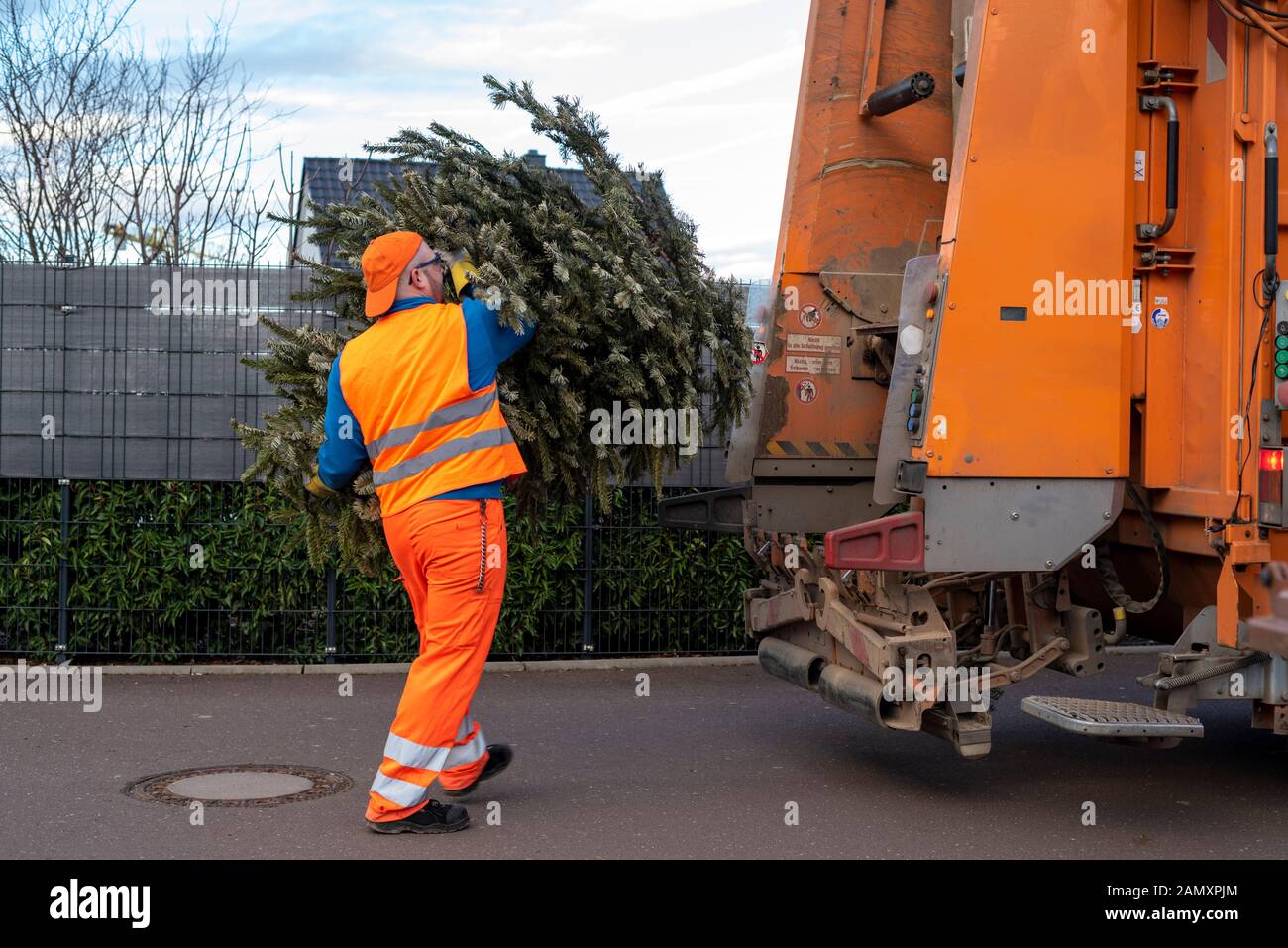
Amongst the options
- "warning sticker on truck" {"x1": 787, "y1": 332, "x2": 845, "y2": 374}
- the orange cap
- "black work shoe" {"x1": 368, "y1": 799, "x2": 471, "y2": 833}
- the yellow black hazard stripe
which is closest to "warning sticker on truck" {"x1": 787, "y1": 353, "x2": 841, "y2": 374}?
"warning sticker on truck" {"x1": 787, "y1": 332, "x2": 845, "y2": 374}

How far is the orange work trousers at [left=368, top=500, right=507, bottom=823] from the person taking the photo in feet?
17.4

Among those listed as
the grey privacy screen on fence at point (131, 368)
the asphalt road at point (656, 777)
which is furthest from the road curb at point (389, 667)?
the grey privacy screen on fence at point (131, 368)

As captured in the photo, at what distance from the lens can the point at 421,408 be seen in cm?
543

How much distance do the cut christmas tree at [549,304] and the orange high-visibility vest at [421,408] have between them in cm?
31

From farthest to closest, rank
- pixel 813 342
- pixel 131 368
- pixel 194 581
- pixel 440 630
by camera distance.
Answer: pixel 131 368 < pixel 194 581 < pixel 813 342 < pixel 440 630

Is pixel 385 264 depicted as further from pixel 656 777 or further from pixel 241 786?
pixel 656 777

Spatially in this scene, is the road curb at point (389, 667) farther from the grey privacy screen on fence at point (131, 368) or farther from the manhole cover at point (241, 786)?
the manhole cover at point (241, 786)

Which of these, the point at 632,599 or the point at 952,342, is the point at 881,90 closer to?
the point at 952,342

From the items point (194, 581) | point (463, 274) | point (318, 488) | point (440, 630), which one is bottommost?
point (194, 581)

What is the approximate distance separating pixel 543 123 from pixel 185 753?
10.5 ft

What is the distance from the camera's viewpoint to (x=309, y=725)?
729 cm

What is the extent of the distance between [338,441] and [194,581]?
11.9 feet

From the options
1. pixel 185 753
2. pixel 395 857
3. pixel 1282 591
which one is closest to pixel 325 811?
pixel 395 857

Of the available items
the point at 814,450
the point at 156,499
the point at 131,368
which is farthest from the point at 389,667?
the point at 814,450
